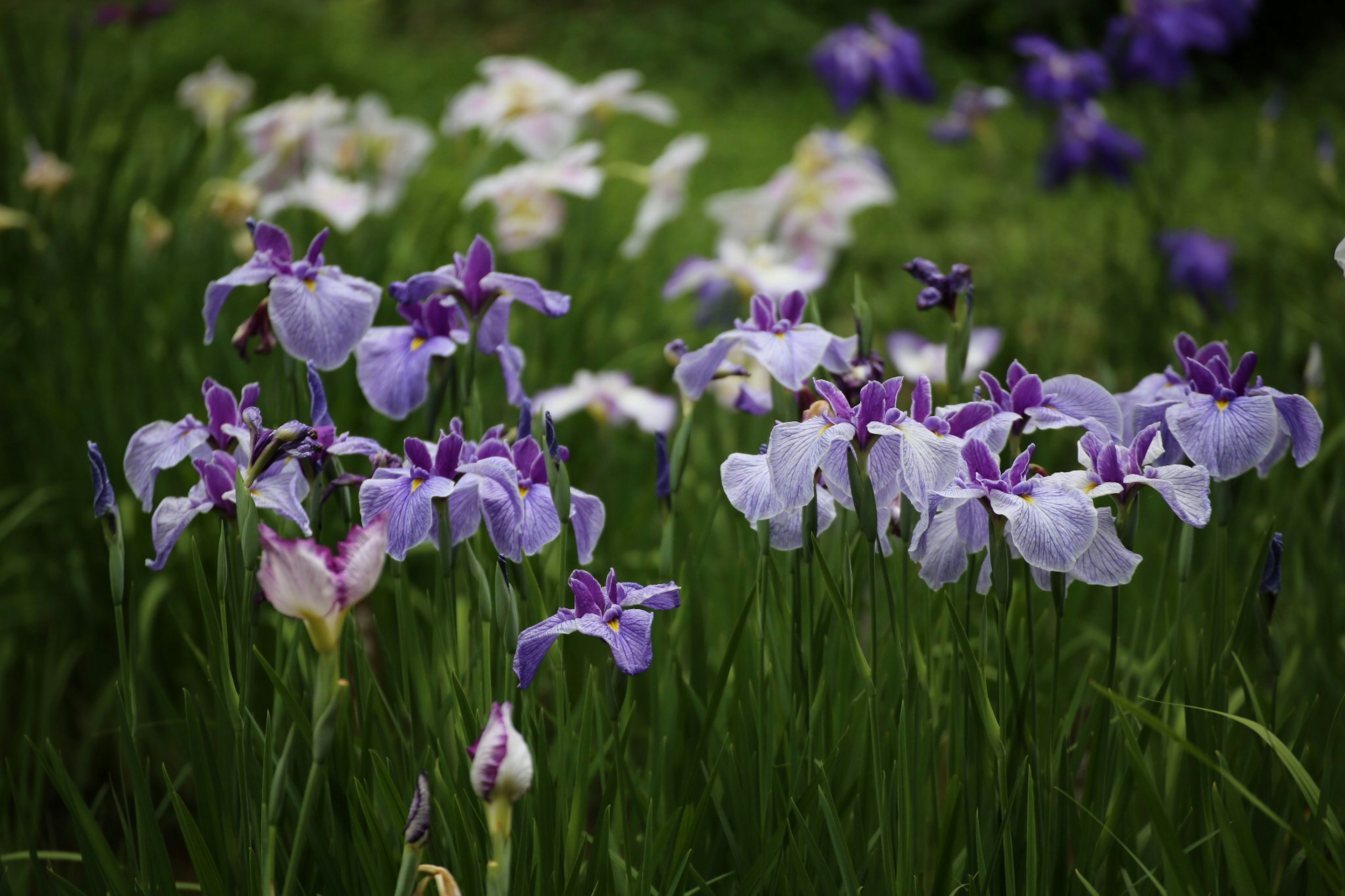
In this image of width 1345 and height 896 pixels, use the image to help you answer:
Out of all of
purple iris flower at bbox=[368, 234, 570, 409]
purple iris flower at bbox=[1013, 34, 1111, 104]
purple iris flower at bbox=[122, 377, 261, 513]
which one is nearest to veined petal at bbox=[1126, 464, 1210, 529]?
purple iris flower at bbox=[368, 234, 570, 409]

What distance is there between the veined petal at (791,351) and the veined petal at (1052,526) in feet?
0.96

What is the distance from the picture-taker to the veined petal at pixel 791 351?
1150mm

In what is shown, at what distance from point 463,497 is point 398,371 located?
269mm

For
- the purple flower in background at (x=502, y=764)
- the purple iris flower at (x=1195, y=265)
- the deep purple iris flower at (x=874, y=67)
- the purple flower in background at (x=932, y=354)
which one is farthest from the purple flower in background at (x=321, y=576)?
the deep purple iris flower at (x=874, y=67)

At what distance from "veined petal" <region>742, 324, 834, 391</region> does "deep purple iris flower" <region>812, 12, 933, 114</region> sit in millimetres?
2395

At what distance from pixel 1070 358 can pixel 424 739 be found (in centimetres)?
230

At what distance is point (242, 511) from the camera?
0.91 m

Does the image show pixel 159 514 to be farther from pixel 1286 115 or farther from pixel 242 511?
pixel 1286 115

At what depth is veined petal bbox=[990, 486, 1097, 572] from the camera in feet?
2.96

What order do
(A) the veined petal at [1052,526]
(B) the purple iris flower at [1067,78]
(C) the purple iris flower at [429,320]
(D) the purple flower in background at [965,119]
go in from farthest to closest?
(D) the purple flower in background at [965,119], (B) the purple iris flower at [1067,78], (C) the purple iris flower at [429,320], (A) the veined petal at [1052,526]

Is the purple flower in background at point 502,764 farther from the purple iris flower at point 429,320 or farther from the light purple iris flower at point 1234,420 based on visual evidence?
the light purple iris flower at point 1234,420

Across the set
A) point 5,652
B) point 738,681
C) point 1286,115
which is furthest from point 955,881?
point 1286,115

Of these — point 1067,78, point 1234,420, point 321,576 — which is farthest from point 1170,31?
point 321,576

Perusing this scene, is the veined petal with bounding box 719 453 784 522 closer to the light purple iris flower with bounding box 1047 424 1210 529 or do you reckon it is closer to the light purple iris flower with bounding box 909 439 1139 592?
the light purple iris flower with bounding box 909 439 1139 592
